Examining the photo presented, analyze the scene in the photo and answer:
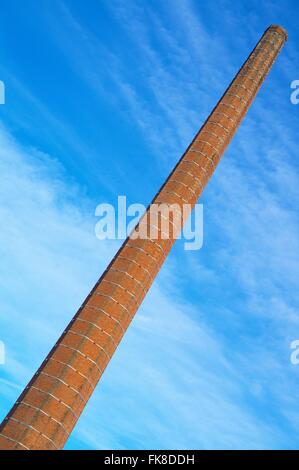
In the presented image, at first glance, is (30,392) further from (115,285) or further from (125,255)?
(125,255)

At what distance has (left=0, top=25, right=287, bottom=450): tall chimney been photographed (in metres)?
11.6

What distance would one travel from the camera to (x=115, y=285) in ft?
46.6

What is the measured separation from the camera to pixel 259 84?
21.6 metres

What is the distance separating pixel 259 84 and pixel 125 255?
11973 mm

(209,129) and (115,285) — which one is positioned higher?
(209,129)

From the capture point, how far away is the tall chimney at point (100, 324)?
11.6m

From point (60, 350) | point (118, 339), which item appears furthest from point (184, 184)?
point (60, 350)

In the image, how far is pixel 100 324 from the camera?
1338 centimetres

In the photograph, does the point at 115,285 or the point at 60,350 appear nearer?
the point at 60,350
